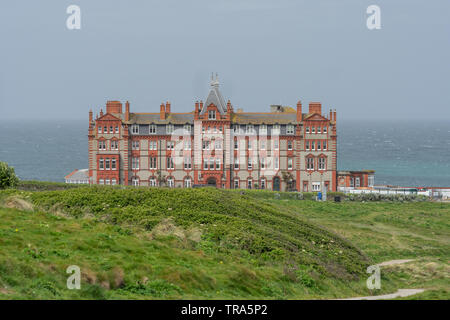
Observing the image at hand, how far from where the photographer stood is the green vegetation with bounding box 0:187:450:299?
26.6 m

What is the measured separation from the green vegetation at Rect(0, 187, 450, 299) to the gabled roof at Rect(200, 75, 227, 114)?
41643 mm

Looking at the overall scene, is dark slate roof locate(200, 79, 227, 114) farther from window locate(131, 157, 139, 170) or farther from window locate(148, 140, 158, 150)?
window locate(131, 157, 139, 170)

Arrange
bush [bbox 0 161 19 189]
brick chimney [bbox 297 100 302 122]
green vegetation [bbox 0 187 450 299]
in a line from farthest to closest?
brick chimney [bbox 297 100 302 122], bush [bbox 0 161 19 189], green vegetation [bbox 0 187 450 299]

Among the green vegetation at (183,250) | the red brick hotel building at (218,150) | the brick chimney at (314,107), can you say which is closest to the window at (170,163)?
the red brick hotel building at (218,150)

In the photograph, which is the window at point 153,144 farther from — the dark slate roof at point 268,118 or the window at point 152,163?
the dark slate roof at point 268,118

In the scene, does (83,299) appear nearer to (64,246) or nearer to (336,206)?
(64,246)

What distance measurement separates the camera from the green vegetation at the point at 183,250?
26.6 meters

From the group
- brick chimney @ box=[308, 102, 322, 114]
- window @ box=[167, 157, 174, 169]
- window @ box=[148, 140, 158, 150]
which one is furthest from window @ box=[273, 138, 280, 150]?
window @ box=[148, 140, 158, 150]

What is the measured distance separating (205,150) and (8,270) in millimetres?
71180

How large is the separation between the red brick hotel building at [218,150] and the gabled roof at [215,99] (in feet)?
0.49

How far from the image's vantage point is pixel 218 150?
95.6 meters

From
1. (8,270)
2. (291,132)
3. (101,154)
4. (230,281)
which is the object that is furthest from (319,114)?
(8,270)
